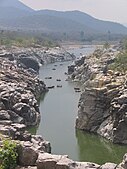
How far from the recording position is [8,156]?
107 feet

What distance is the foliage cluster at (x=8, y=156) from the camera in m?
32.3

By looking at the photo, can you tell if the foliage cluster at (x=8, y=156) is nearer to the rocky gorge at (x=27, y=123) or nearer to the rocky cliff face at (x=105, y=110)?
the rocky gorge at (x=27, y=123)

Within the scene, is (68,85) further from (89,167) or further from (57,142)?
(89,167)

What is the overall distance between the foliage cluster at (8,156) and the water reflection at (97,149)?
1743 centimetres

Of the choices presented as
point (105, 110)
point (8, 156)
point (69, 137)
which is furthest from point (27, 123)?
point (8, 156)

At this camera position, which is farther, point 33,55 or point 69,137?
point 33,55

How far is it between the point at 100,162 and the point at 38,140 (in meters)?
7.65

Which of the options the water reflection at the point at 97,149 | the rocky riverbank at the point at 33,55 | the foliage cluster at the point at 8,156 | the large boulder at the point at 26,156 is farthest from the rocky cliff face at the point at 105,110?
the rocky riverbank at the point at 33,55

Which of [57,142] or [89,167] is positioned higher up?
[89,167]

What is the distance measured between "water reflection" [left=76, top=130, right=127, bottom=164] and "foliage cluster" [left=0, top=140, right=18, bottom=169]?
17.4 meters

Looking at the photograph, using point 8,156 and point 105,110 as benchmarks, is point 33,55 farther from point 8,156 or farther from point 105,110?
point 8,156

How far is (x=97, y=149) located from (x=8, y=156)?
23.1 m

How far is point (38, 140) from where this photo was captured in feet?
150

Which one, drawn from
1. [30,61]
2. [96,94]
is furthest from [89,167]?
[30,61]
